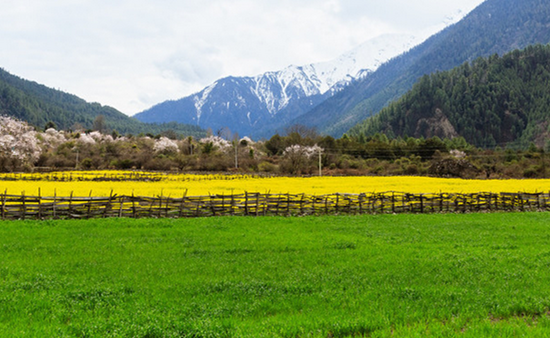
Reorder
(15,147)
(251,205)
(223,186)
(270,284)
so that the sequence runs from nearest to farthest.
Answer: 1. (270,284)
2. (251,205)
3. (223,186)
4. (15,147)

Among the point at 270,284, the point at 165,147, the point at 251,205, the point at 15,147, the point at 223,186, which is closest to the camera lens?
the point at 270,284

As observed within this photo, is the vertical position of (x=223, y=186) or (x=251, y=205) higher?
(x=223, y=186)

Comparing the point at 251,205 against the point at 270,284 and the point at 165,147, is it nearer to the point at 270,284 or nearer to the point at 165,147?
the point at 270,284

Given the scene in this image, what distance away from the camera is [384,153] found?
352 feet

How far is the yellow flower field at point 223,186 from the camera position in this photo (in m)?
34.8

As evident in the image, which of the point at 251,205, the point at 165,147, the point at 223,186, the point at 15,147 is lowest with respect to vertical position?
the point at 251,205

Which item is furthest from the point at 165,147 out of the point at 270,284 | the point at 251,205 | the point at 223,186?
the point at 270,284

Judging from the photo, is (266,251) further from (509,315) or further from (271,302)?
(509,315)

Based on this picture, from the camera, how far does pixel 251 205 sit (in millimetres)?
24141

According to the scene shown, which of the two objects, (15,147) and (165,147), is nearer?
(15,147)

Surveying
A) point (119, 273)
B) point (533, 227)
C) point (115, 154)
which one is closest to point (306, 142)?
Answer: point (115, 154)

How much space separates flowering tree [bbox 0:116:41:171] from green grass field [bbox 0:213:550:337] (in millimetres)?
57784

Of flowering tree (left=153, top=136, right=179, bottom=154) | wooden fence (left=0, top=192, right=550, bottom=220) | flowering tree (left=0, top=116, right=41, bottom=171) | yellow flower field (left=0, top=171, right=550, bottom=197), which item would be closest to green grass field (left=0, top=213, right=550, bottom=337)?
wooden fence (left=0, top=192, right=550, bottom=220)

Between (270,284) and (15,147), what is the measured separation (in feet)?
241
